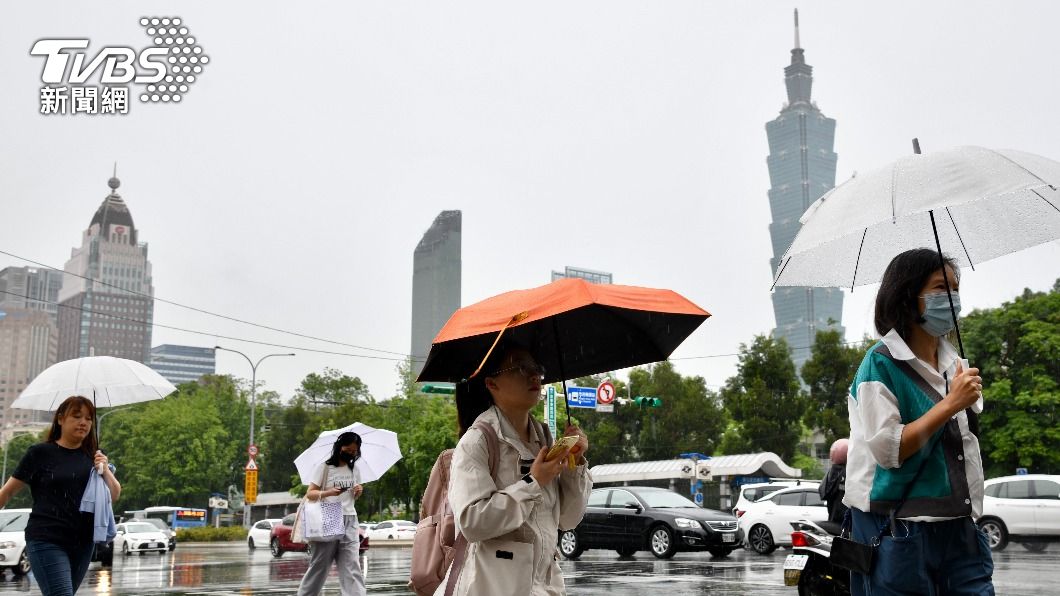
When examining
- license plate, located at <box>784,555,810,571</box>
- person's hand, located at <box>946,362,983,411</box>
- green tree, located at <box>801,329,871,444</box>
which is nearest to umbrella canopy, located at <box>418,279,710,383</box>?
person's hand, located at <box>946,362,983,411</box>

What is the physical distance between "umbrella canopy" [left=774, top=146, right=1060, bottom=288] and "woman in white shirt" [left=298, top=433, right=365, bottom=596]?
5.46 metres

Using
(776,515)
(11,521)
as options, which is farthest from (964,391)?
(11,521)

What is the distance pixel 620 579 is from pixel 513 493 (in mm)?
11256

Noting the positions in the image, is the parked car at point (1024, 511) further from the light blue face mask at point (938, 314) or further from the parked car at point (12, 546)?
the light blue face mask at point (938, 314)

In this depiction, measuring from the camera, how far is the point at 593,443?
63.1 meters

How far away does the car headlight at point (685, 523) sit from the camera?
2008cm

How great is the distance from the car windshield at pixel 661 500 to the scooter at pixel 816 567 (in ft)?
39.6

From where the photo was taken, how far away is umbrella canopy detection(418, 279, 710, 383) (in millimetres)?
3834

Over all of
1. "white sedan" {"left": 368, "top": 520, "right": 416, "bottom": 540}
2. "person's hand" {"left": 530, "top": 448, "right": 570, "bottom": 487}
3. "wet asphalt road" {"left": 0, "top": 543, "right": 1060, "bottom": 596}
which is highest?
"person's hand" {"left": 530, "top": 448, "right": 570, "bottom": 487}

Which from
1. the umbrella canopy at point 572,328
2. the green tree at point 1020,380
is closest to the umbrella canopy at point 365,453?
the umbrella canopy at point 572,328

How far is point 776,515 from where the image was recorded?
866 inches

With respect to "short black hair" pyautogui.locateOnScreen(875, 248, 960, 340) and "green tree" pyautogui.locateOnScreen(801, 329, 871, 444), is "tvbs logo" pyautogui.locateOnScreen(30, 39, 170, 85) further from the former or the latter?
"green tree" pyautogui.locateOnScreen(801, 329, 871, 444)

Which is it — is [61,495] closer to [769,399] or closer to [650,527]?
[650,527]

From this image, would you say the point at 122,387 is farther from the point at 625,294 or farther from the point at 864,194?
the point at 864,194
